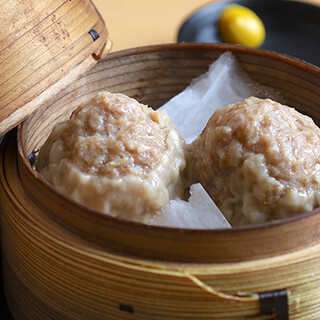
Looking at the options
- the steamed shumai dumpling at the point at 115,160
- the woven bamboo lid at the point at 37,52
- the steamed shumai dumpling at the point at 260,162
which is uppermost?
the woven bamboo lid at the point at 37,52

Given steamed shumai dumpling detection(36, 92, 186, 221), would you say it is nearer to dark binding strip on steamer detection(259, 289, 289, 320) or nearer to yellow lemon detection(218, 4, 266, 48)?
dark binding strip on steamer detection(259, 289, 289, 320)

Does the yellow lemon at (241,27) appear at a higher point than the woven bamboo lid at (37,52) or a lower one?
lower

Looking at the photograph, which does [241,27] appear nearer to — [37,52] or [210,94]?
[210,94]

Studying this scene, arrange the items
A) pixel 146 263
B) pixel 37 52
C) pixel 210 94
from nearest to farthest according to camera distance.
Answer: pixel 146 263 → pixel 37 52 → pixel 210 94

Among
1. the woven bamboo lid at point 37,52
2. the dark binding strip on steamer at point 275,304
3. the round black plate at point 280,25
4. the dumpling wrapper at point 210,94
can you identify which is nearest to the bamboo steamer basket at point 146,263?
the dark binding strip on steamer at point 275,304

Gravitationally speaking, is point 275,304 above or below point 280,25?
above

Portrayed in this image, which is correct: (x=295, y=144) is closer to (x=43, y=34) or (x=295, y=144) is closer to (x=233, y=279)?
(x=233, y=279)

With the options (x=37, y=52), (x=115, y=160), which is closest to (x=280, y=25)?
(x=37, y=52)

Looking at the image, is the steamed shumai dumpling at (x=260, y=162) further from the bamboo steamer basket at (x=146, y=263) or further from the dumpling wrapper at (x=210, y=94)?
the dumpling wrapper at (x=210, y=94)
